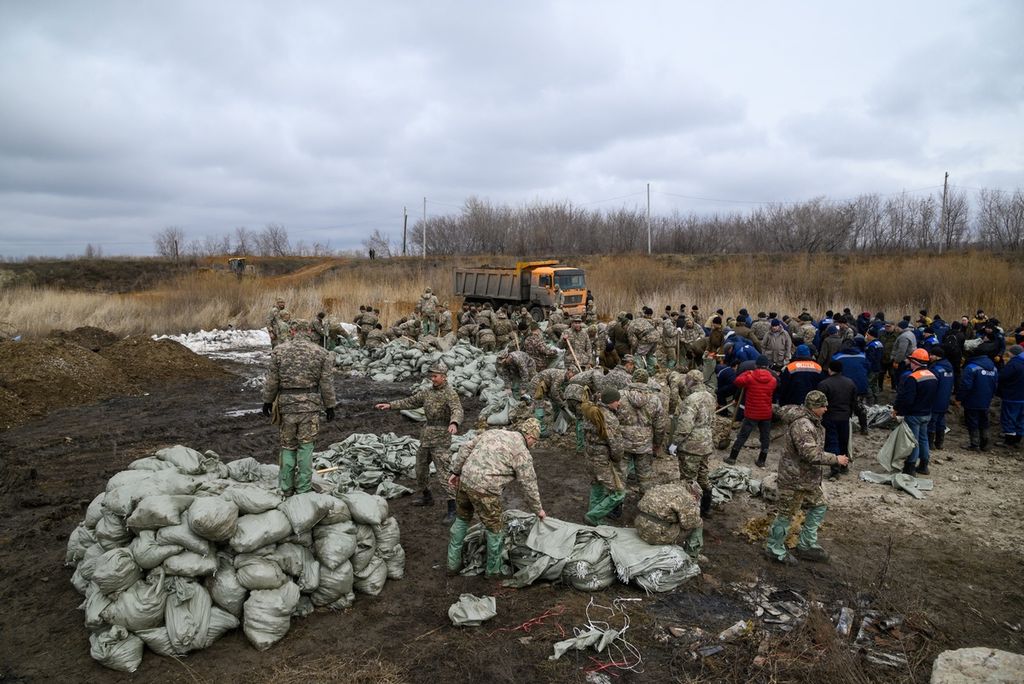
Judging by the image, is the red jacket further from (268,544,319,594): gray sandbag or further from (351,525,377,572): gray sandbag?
(268,544,319,594): gray sandbag

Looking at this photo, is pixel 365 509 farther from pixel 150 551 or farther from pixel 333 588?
pixel 150 551

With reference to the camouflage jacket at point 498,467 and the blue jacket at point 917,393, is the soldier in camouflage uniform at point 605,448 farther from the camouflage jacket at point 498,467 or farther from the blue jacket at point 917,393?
the blue jacket at point 917,393

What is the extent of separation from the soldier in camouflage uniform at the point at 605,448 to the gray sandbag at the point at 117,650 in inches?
158

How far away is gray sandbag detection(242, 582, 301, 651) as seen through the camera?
4.24 meters

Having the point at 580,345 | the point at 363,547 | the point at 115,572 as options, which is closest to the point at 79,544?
the point at 115,572

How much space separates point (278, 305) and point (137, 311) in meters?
12.0

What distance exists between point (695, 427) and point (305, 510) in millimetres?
3935

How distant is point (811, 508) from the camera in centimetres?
545

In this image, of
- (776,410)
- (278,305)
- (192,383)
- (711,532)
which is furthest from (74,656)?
(278,305)

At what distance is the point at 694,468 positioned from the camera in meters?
6.23

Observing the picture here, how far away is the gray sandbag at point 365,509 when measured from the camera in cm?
503

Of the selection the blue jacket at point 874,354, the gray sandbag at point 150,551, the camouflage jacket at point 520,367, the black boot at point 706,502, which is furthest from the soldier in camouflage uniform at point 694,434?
the blue jacket at point 874,354

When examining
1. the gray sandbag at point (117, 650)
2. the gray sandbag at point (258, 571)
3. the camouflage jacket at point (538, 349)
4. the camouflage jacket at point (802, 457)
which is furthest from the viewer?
the camouflage jacket at point (538, 349)

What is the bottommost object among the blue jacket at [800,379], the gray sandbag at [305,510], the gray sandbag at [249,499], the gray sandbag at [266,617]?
the gray sandbag at [266,617]
